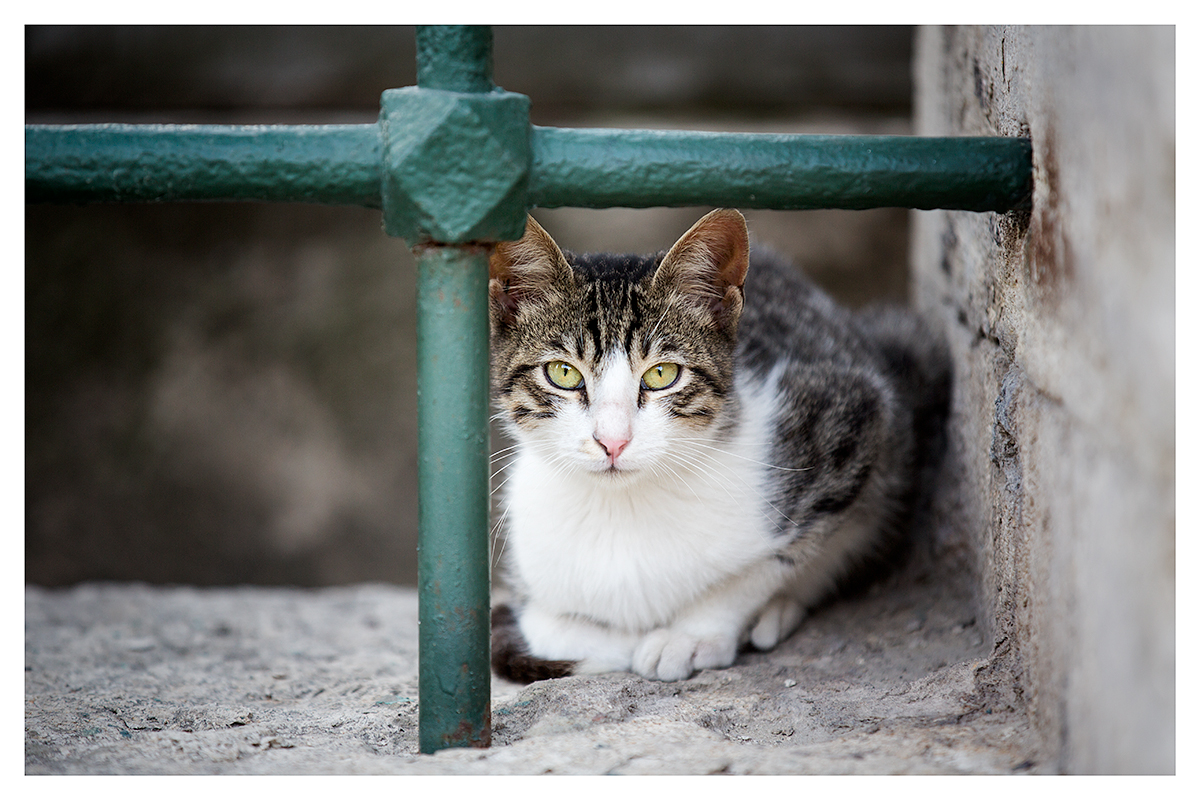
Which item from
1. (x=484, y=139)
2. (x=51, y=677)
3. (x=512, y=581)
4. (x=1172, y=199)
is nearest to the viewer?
(x=1172, y=199)

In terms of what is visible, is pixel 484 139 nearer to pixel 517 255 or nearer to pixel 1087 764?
pixel 517 255

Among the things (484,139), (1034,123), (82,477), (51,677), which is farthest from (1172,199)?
(82,477)

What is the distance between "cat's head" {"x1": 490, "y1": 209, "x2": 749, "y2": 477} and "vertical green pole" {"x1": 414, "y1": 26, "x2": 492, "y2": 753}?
346mm

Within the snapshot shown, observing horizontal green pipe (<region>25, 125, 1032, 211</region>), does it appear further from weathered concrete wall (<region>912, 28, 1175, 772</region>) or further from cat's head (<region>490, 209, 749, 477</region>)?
cat's head (<region>490, 209, 749, 477</region>)

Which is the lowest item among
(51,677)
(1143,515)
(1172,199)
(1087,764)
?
(51,677)

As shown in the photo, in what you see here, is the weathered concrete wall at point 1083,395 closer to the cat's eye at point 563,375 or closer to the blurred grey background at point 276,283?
the cat's eye at point 563,375

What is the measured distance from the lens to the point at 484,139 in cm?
144

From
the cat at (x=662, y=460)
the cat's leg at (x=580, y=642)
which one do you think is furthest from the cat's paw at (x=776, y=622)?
the cat's leg at (x=580, y=642)

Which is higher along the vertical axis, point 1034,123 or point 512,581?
point 1034,123

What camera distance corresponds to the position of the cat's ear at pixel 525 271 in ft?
6.25

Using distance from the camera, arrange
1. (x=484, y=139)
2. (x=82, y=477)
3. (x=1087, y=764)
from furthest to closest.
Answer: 1. (x=82, y=477)
2. (x=484, y=139)
3. (x=1087, y=764)

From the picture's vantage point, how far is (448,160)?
56.6 inches

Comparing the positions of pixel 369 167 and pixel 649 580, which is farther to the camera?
pixel 649 580

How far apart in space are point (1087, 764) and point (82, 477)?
409 centimetres
